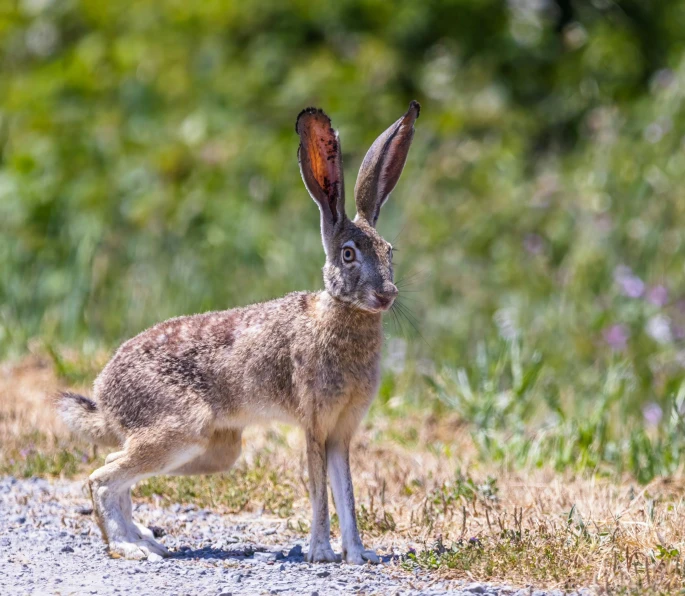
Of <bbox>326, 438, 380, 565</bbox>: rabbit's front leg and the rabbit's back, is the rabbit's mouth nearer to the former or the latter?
the rabbit's back

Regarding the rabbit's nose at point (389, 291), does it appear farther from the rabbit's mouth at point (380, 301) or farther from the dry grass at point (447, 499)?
the dry grass at point (447, 499)

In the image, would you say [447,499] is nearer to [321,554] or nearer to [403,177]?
[321,554]

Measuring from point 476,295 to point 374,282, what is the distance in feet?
16.8

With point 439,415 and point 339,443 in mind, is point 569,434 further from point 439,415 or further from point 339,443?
point 339,443

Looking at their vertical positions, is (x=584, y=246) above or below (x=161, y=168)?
below

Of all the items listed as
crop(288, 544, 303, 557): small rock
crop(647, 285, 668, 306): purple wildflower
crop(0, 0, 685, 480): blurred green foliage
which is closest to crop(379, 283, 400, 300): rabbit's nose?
crop(288, 544, 303, 557): small rock

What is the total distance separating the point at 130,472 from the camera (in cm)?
535

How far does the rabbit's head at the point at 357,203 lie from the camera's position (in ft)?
17.2

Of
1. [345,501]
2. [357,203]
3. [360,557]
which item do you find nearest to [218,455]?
[345,501]

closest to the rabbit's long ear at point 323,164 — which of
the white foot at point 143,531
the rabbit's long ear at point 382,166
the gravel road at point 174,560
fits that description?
the rabbit's long ear at point 382,166

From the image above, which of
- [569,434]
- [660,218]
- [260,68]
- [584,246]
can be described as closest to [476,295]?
[584,246]

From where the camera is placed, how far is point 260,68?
13.0 meters

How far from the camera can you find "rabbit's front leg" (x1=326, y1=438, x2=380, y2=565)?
17.1ft

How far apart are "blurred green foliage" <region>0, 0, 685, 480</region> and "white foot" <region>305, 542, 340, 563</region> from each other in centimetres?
292
